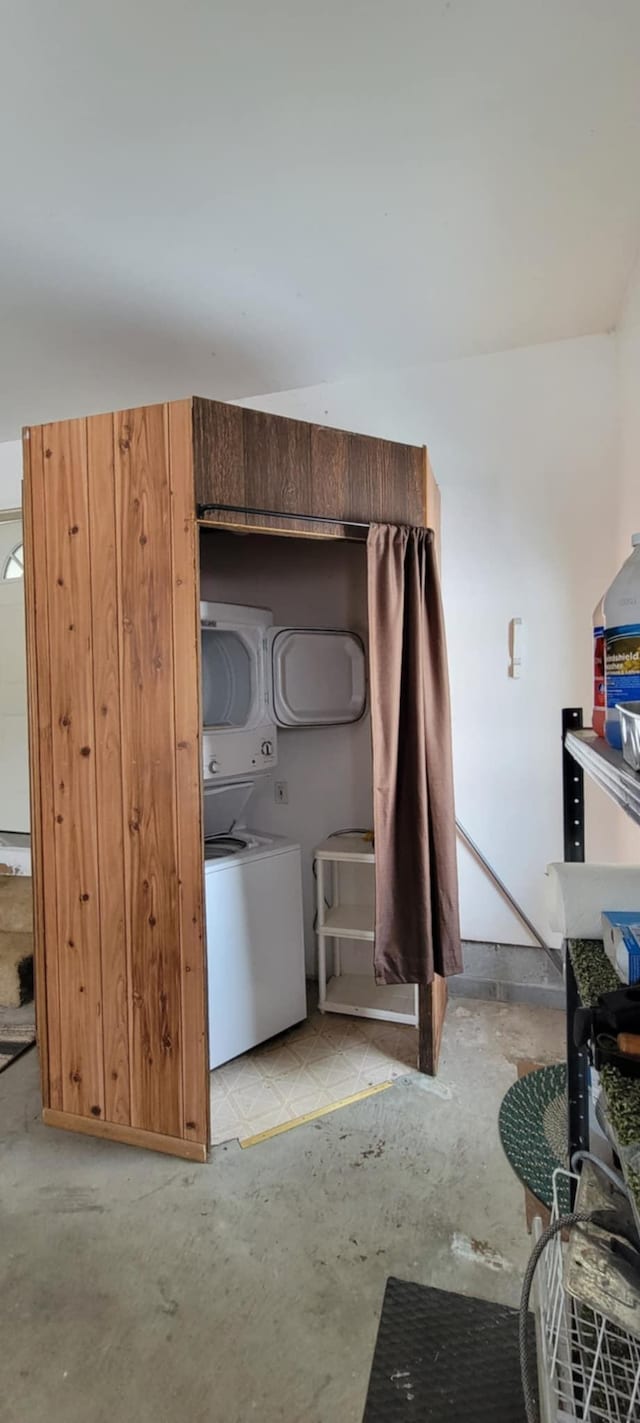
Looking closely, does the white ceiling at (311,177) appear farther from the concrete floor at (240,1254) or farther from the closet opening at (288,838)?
the concrete floor at (240,1254)

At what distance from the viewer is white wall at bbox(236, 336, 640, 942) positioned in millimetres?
2676

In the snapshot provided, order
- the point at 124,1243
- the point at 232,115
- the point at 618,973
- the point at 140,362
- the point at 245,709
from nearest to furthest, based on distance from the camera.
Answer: the point at 618,973 < the point at 232,115 < the point at 124,1243 < the point at 245,709 < the point at 140,362

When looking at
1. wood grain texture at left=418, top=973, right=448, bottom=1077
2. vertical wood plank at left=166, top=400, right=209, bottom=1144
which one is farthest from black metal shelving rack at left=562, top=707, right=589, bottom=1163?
vertical wood plank at left=166, top=400, right=209, bottom=1144

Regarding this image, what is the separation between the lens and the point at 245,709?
263 centimetres

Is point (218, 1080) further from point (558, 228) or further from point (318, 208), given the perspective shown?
point (558, 228)

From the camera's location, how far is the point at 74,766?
206cm

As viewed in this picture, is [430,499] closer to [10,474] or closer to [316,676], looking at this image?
[316,676]

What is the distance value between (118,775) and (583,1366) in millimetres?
1657

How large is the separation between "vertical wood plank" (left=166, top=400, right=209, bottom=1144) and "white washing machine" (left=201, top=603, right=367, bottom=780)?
0.38m

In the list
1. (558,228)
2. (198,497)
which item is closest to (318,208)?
(558,228)

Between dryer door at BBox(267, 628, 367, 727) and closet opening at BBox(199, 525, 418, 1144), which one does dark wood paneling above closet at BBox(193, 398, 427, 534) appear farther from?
dryer door at BBox(267, 628, 367, 727)

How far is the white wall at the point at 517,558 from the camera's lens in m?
2.68

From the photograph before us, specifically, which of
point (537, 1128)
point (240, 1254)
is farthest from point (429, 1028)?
point (240, 1254)

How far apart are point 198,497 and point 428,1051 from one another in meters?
2.07
